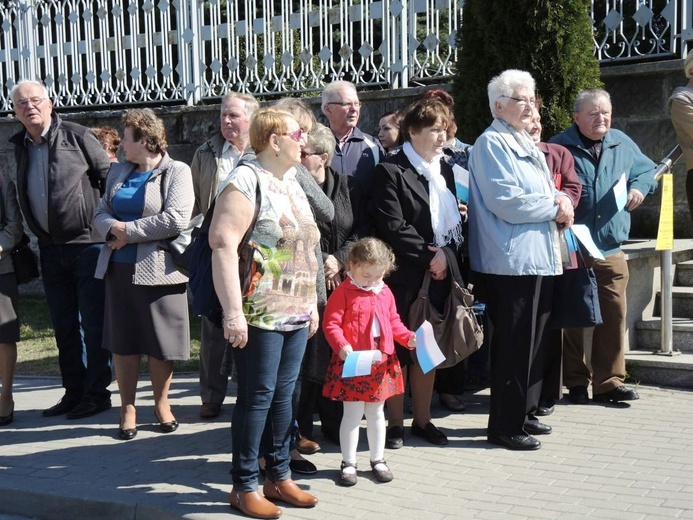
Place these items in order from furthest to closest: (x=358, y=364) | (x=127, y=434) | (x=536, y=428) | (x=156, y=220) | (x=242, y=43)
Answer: (x=242, y=43)
(x=127, y=434)
(x=156, y=220)
(x=536, y=428)
(x=358, y=364)

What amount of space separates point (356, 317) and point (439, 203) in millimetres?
971

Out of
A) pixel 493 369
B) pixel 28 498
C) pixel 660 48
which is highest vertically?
pixel 660 48

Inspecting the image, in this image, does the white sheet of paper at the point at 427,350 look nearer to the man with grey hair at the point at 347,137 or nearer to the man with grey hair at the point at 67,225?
the man with grey hair at the point at 347,137

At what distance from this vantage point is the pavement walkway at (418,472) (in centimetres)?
439

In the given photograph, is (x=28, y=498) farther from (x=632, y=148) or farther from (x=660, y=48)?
(x=660, y=48)

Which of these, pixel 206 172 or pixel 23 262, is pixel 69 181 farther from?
pixel 206 172

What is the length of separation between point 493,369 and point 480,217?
0.87 meters

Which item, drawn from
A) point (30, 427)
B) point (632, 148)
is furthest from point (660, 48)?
point (30, 427)

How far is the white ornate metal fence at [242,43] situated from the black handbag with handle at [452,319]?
12.2ft

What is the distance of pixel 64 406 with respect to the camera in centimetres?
649

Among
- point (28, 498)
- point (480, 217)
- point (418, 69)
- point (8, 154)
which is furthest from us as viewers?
point (8, 154)

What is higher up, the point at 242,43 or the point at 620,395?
the point at 242,43

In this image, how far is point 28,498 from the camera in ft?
16.0

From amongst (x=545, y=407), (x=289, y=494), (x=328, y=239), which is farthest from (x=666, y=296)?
(x=289, y=494)
